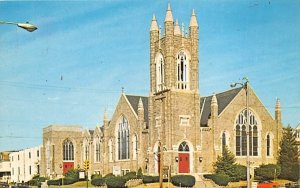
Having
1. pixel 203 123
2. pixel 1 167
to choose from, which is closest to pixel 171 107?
pixel 203 123

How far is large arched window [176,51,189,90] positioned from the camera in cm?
5475

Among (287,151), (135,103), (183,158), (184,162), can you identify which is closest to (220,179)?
(184,162)

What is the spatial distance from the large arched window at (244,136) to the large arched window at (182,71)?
8429 millimetres

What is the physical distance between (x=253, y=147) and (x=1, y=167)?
85242mm

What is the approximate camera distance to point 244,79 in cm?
3888

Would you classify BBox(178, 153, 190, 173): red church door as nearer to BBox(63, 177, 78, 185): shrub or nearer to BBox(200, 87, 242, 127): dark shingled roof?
BBox(200, 87, 242, 127): dark shingled roof

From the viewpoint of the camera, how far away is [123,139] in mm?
65562

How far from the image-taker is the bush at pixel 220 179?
50812 mm

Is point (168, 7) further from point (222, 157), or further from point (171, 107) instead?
point (222, 157)

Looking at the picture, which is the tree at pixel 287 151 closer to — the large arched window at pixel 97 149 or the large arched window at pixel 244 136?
the large arched window at pixel 244 136

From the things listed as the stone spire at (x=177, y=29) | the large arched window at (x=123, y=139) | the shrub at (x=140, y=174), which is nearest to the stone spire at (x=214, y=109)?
the stone spire at (x=177, y=29)

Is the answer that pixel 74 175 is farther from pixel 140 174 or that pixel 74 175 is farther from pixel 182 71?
pixel 182 71

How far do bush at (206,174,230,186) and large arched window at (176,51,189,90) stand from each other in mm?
10097

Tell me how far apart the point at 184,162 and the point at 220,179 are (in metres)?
4.73
